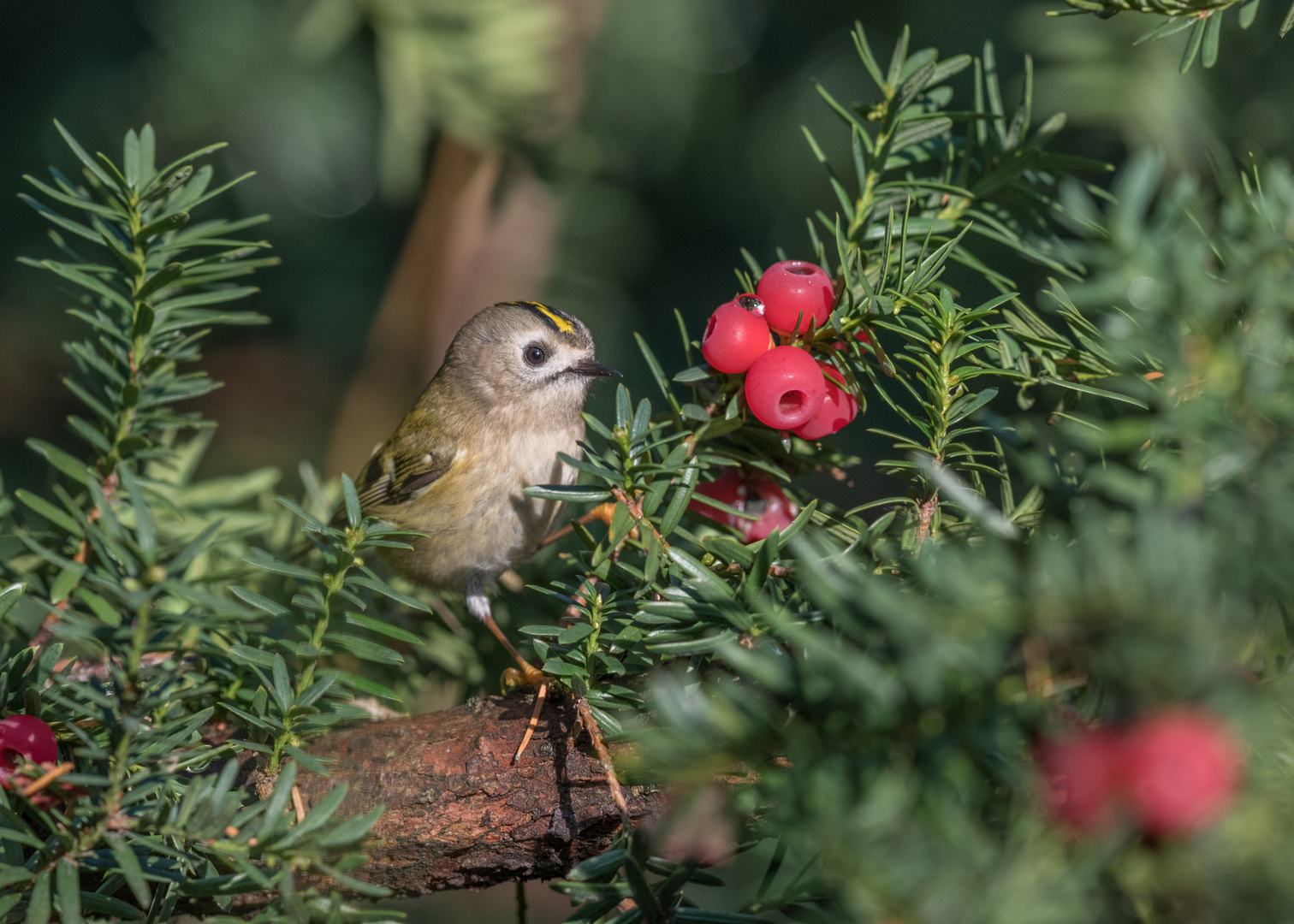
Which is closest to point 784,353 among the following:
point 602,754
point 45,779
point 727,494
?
point 727,494

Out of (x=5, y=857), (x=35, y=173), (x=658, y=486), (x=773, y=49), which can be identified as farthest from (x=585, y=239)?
(x=5, y=857)

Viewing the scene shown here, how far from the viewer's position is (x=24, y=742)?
2.05 ft

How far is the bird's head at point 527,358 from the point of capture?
1652 millimetres

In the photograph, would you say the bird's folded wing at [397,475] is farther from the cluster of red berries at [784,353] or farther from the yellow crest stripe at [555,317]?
the cluster of red berries at [784,353]

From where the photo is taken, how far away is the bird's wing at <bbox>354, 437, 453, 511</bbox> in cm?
161

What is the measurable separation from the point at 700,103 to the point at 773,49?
0.21 m

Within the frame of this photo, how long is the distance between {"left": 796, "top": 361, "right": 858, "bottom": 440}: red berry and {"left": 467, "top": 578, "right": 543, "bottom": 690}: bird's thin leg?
39 centimetres

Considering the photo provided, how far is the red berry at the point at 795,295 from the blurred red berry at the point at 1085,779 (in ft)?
1.64

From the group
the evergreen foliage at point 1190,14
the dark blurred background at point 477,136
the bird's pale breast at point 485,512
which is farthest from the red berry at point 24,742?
the dark blurred background at point 477,136

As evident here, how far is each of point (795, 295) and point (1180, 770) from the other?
0.56 metres

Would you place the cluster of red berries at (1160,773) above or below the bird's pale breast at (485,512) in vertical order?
above

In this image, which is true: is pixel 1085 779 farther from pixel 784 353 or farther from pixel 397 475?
pixel 397 475

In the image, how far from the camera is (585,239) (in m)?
2.00

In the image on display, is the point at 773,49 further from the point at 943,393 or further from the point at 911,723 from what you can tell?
the point at 911,723
